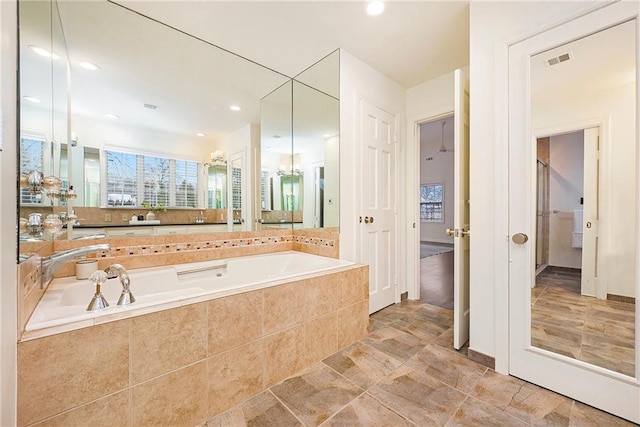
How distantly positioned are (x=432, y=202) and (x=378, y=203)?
258 inches

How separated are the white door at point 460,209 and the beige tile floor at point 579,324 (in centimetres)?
43

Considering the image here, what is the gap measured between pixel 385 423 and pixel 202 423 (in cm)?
91

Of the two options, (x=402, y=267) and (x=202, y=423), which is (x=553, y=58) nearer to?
(x=402, y=267)

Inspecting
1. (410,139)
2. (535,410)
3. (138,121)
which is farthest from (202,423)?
(410,139)

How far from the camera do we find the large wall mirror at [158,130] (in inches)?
51.8

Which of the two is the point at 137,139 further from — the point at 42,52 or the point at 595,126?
the point at 595,126

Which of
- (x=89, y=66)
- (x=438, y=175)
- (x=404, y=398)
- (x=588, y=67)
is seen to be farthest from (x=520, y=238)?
(x=438, y=175)

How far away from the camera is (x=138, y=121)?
6.43 ft

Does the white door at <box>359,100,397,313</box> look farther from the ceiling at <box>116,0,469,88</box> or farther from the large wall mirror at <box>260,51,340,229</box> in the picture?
the ceiling at <box>116,0,469,88</box>

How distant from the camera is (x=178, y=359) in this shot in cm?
118

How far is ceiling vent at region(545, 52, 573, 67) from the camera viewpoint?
4.63ft

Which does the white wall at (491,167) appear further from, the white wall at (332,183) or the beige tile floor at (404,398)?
the white wall at (332,183)

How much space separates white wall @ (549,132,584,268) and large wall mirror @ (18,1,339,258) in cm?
159

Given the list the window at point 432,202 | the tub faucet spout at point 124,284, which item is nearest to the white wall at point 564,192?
the tub faucet spout at point 124,284
